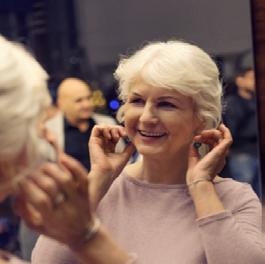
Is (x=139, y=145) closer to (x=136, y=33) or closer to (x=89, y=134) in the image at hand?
(x=89, y=134)

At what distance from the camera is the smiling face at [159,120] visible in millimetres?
741

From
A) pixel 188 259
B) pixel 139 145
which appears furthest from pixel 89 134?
pixel 188 259

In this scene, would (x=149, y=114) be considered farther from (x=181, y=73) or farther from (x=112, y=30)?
(x=112, y=30)

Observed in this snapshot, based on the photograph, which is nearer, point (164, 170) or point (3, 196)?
point (3, 196)

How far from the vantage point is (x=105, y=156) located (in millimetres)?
776

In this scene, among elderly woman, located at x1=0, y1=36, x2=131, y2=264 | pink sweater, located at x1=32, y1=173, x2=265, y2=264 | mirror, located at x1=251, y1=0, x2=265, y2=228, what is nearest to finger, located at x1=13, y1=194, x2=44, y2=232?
elderly woman, located at x1=0, y1=36, x2=131, y2=264

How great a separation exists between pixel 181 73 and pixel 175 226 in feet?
0.62

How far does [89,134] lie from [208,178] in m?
0.16

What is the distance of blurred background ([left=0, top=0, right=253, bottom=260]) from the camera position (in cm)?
81

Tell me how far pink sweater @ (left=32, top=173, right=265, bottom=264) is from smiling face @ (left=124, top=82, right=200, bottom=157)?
0.18 feet

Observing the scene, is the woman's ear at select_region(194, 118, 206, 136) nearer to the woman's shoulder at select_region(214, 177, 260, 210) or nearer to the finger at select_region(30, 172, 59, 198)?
the woman's shoulder at select_region(214, 177, 260, 210)

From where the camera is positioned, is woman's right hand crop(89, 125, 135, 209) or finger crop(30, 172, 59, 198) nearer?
finger crop(30, 172, 59, 198)

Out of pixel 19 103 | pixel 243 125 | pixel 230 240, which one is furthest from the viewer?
pixel 243 125

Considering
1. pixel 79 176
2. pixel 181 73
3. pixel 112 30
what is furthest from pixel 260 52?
pixel 79 176
